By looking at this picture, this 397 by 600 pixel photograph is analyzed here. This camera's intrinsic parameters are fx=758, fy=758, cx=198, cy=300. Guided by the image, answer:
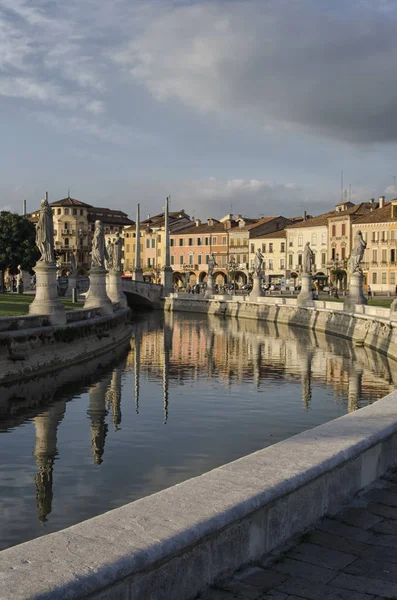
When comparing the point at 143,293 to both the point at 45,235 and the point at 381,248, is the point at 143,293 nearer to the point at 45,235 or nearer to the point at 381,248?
the point at 381,248

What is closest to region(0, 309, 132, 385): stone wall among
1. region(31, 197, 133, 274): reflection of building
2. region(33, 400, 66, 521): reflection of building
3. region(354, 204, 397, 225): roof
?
region(33, 400, 66, 521): reflection of building

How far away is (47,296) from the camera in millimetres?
25328

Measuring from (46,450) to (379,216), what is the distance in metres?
75.3

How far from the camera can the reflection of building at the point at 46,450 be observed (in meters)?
9.91

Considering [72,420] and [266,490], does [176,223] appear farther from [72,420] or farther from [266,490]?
[266,490]

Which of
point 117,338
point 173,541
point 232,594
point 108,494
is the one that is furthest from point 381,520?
point 117,338

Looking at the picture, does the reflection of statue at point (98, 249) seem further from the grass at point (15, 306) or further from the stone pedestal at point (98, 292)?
the grass at point (15, 306)

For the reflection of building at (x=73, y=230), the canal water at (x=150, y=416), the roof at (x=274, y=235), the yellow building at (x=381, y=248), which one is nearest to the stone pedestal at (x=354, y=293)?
the canal water at (x=150, y=416)

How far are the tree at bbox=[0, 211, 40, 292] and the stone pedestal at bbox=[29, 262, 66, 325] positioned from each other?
142ft

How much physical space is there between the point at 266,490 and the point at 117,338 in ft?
96.5

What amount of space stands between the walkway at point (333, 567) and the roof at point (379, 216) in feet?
258

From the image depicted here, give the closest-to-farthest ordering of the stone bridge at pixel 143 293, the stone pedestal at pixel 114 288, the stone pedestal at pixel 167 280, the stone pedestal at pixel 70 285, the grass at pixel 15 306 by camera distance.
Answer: the grass at pixel 15 306 < the stone pedestal at pixel 114 288 < the stone bridge at pixel 143 293 < the stone pedestal at pixel 70 285 < the stone pedestal at pixel 167 280

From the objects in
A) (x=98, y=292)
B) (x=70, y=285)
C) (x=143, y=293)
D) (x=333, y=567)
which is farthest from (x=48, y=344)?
(x=70, y=285)

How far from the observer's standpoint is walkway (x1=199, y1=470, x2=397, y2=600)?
4.29 metres
